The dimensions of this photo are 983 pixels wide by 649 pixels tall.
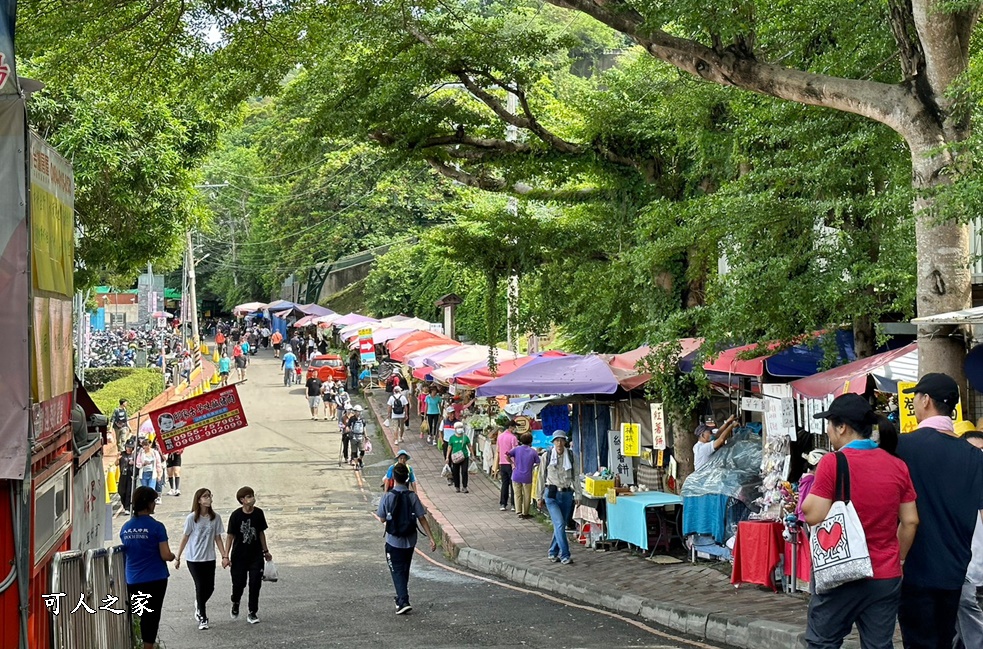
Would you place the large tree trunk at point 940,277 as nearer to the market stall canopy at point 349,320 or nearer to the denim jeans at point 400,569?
the denim jeans at point 400,569

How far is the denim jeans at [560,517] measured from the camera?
15758 mm

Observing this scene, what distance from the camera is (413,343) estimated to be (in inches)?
1377

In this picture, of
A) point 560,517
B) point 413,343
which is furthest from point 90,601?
point 413,343

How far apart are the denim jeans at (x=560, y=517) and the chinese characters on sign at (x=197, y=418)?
4.37 metres

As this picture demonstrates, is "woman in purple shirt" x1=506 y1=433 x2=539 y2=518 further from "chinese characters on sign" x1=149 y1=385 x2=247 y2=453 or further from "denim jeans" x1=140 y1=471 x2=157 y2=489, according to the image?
"denim jeans" x1=140 y1=471 x2=157 y2=489

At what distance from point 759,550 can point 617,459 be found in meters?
7.37

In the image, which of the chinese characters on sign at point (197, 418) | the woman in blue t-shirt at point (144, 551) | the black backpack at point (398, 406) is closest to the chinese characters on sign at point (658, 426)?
the chinese characters on sign at point (197, 418)

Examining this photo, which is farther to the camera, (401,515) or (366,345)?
(366,345)

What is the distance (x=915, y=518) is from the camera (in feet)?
19.9

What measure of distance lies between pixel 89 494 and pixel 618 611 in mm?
5970

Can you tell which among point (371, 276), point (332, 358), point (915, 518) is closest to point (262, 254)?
point (371, 276)

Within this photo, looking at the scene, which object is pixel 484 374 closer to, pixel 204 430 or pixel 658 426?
pixel 658 426

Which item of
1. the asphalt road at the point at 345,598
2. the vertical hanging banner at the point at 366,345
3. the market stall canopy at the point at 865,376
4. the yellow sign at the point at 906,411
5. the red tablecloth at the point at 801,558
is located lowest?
the asphalt road at the point at 345,598

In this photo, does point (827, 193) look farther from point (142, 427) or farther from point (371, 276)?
point (371, 276)
